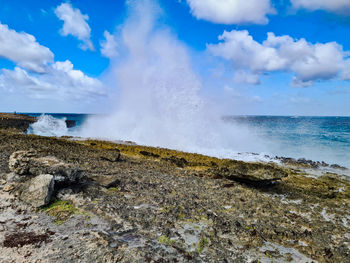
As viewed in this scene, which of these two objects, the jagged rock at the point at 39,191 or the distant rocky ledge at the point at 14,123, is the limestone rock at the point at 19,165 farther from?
the distant rocky ledge at the point at 14,123

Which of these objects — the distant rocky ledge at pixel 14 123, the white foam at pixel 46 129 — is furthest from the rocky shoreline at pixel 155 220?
the distant rocky ledge at pixel 14 123

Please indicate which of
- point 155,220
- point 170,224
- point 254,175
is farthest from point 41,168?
point 254,175

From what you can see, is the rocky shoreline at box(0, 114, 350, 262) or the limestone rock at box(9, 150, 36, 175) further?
the limestone rock at box(9, 150, 36, 175)

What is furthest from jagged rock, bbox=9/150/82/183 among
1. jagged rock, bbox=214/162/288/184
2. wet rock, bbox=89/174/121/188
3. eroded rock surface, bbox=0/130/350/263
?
jagged rock, bbox=214/162/288/184

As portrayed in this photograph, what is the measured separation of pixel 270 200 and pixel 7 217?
7.51 meters

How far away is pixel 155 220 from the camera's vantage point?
530 cm

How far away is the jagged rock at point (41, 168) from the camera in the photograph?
20.5ft

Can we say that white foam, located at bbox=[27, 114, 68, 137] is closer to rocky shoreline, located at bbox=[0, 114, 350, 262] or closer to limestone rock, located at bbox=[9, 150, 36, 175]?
rocky shoreline, located at bbox=[0, 114, 350, 262]

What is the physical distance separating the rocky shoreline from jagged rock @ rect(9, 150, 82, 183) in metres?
0.03

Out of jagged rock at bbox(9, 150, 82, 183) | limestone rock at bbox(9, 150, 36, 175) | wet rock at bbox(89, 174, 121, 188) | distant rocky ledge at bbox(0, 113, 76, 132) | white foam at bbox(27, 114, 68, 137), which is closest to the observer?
jagged rock at bbox(9, 150, 82, 183)

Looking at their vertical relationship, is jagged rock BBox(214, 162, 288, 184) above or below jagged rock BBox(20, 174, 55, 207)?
below

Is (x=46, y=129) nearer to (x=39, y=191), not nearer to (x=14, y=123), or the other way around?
(x=14, y=123)

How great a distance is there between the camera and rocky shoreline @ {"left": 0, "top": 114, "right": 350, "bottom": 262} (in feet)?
13.4

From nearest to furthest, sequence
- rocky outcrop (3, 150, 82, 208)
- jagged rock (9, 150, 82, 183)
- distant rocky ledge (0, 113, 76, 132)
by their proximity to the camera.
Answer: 1. rocky outcrop (3, 150, 82, 208)
2. jagged rock (9, 150, 82, 183)
3. distant rocky ledge (0, 113, 76, 132)
